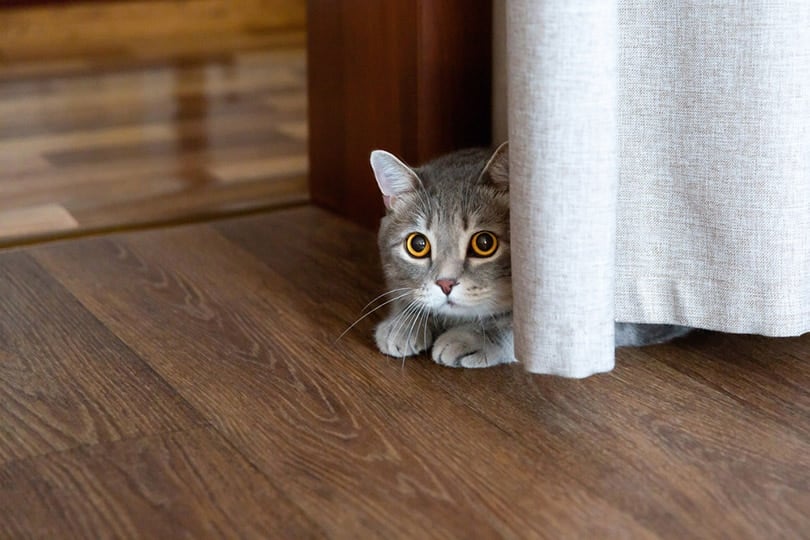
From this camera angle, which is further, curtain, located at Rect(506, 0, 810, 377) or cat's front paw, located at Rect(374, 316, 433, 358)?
→ cat's front paw, located at Rect(374, 316, 433, 358)

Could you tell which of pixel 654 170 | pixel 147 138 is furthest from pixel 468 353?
pixel 147 138

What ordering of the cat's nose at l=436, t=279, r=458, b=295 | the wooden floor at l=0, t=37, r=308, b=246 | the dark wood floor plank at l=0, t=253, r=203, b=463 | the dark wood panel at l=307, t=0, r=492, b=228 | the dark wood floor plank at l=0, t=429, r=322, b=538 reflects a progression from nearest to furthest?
the dark wood floor plank at l=0, t=429, r=322, b=538 < the dark wood floor plank at l=0, t=253, r=203, b=463 < the cat's nose at l=436, t=279, r=458, b=295 < the dark wood panel at l=307, t=0, r=492, b=228 < the wooden floor at l=0, t=37, r=308, b=246

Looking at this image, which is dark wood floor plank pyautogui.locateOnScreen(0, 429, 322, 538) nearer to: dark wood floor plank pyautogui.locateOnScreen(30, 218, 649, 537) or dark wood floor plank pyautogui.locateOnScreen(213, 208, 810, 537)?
dark wood floor plank pyautogui.locateOnScreen(30, 218, 649, 537)

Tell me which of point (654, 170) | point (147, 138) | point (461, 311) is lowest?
→ point (461, 311)

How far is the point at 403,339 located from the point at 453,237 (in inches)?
7.0

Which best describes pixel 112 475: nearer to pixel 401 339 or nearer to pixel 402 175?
pixel 401 339

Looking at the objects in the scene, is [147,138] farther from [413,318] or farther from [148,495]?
[148,495]

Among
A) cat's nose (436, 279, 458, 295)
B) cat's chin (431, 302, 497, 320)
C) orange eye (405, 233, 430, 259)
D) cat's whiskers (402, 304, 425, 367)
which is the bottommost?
cat's whiskers (402, 304, 425, 367)

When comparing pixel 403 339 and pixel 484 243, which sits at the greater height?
pixel 484 243

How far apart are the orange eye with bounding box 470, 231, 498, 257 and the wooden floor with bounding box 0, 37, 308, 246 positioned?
908 millimetres

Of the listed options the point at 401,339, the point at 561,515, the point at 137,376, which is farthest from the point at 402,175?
the point at 561,515

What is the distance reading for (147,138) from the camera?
284cm

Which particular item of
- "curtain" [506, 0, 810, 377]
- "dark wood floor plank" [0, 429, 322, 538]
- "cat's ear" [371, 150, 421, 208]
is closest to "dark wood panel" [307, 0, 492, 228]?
"cat's ear" [371, 150, 421, 208]

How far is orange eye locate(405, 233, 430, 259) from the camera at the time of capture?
1.52m
